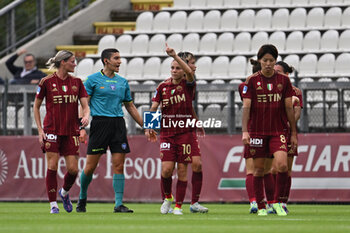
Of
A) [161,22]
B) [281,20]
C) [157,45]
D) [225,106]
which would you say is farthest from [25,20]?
[225,106]

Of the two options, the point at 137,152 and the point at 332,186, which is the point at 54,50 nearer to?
the point at 137,152

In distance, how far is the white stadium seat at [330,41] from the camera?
20.5 metres

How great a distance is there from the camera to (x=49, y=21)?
2405 centimetres

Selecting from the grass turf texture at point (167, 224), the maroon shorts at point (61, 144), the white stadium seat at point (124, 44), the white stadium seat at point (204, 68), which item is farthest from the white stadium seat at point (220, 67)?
the grass turf texture at point (167, 224)

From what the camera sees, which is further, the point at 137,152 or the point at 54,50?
the point at 54,50

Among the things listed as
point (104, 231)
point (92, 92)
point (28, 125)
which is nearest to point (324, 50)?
point (28, 125)

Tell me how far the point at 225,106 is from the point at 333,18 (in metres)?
6.22

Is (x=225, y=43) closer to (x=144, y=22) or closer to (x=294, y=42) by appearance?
(x=294, y=42)

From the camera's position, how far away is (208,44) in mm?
21641

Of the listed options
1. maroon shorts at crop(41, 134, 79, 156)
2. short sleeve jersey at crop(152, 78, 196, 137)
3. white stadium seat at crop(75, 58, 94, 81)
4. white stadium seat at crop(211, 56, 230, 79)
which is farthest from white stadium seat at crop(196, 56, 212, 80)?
maroon shorts at crop(41, 134, 79, 156)

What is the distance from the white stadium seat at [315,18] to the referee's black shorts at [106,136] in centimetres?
1036

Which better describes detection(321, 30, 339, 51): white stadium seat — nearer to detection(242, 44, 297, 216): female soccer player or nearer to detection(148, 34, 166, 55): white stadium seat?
detection(148, 34, 166, 55): white stadium seat

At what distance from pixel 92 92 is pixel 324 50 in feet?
31.0

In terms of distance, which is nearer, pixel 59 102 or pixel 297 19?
pixel 59 102
